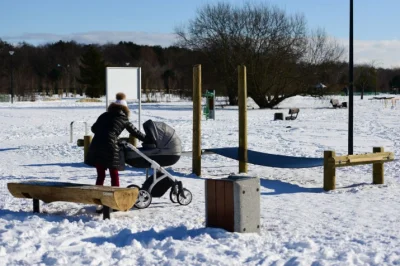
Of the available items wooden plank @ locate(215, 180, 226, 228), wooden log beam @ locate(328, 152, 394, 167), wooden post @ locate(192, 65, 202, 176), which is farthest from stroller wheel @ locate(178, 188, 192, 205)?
wooden post @ locate(192, 65, 202, 176)

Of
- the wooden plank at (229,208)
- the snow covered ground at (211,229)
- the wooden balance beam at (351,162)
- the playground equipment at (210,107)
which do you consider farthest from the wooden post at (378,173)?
the playground equipment at (210,107)

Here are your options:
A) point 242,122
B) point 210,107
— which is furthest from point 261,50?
point 242,122

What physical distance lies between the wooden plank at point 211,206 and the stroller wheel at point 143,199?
5.60 ft

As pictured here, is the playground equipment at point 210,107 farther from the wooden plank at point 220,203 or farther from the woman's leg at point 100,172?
the wooden plank at point 220,203

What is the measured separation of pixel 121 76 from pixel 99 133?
347 inches

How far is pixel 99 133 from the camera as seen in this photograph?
367 inches

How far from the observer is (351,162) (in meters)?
11.8

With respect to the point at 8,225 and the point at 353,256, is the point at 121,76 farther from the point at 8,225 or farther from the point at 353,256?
the point at 353,256

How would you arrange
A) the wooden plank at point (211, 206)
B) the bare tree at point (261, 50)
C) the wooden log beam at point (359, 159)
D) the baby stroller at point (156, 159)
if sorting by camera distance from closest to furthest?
1. the wooden plank at point (211, 206)
2. the baby stroller at point (156, 159)
3. the wooden log beam at point (359, 159)
4. the bare tree at point (261, 50)

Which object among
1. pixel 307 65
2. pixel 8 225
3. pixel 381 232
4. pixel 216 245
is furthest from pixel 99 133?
pixel 307 65

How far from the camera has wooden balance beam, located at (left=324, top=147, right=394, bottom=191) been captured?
11.4 m

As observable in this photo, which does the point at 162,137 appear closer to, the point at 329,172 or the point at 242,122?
the point at 329,172

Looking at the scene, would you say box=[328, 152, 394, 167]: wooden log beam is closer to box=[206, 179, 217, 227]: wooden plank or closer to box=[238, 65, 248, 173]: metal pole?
box=[238, 65, 248, 173]: metal pole

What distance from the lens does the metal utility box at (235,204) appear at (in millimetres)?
7551
